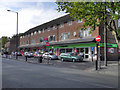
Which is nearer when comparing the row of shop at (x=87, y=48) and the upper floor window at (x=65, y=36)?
the row of shop at (x=87, y=48)

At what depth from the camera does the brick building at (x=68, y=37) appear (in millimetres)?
26469

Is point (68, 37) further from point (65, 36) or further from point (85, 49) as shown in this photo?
point (85, 49)

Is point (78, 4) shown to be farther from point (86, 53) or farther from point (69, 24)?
point (69, 24)

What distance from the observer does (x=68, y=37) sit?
32625 mm

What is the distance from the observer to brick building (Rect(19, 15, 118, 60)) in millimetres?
26469

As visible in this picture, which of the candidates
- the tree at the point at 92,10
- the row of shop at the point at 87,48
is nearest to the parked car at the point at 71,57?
the row of shop at the point at 87,48

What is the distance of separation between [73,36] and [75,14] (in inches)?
753

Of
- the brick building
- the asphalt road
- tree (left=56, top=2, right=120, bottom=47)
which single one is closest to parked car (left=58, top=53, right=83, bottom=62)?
the brick building

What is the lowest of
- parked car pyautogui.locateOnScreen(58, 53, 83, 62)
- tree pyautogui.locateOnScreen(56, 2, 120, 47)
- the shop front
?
parked car pyautogui.locateOnScreen(58, 53, 83, 62)

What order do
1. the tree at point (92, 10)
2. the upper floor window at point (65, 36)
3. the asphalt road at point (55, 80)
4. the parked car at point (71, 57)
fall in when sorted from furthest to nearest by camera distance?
the upper floor window at point (65, 36), the parked car at point (71, 57), the tree at point (92, 10), the asphalt road at point (55, 80)

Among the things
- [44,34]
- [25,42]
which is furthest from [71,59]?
[25,42]

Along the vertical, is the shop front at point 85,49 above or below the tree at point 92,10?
below

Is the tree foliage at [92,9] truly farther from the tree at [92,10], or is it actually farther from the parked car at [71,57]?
the parked car at [71,57]

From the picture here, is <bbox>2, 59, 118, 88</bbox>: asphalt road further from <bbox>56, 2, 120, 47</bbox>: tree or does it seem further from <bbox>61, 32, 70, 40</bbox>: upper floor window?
<bbox>61, 32, 70, 40</bbox>: upper floor window
